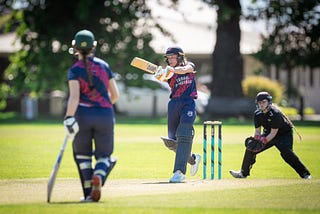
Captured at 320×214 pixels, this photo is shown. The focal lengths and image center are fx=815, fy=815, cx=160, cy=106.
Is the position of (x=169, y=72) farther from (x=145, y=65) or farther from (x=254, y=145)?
(x=254, y=145)

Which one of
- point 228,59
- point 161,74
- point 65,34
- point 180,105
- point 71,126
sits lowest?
point 71,126

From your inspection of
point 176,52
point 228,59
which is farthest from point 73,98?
point 228,59

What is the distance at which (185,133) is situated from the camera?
1222cm

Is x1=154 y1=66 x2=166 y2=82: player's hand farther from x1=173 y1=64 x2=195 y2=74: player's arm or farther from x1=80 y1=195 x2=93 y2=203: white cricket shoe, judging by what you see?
x1=80 y1=195 x2=93 y2=203: white cricket shoe

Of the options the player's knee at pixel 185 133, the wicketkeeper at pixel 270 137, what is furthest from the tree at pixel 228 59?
the player's knee at pixel 185 133

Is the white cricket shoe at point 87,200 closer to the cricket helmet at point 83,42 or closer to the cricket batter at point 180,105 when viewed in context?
the cricket helmet at point 83,42

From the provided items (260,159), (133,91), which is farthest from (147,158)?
(133,91)

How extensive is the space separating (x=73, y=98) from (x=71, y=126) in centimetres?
36

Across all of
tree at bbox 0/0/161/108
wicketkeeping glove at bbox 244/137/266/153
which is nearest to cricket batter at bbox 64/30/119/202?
wicketkeeping glove at bbox 244/137/266/153

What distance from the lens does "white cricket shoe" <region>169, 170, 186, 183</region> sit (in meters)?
11.9

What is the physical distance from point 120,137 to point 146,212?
1471 centimetres

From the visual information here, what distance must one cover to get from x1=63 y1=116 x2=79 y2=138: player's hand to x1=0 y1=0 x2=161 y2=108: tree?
2640 centimetres

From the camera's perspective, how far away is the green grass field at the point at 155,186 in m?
9.26

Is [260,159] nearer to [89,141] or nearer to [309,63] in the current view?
[89,141]
